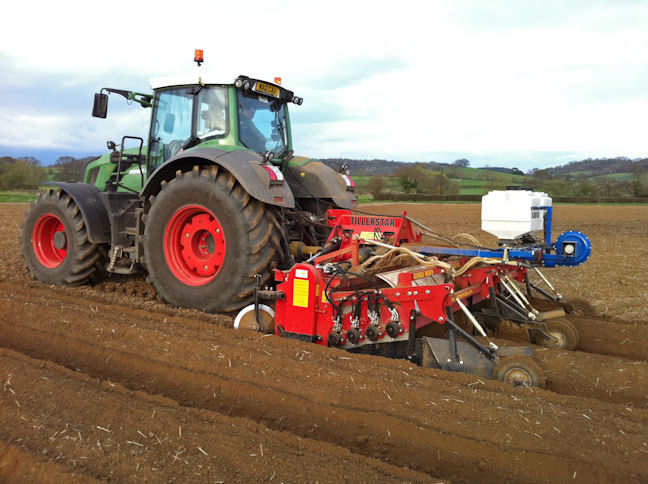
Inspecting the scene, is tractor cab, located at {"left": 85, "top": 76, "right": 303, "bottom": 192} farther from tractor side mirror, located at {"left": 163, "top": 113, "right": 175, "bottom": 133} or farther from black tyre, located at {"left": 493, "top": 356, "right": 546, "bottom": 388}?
black tyre, located at {"left": 493, "top": 356, "right": 546, "bottom": 388}

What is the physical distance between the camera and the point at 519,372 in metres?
3.36

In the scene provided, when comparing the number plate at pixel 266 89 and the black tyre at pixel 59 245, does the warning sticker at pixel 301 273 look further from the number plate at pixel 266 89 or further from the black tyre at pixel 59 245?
the black tyre at pixel 59 245

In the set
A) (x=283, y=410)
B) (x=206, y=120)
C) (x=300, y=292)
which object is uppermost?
(x=206, y=120)

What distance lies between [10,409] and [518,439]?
Answer: 273 centimetres

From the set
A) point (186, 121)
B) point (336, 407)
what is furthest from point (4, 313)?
point (336, 407)

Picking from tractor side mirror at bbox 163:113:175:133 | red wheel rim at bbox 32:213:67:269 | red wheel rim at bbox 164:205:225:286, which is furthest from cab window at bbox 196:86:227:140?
red wheel rim at bbox 32:213:67:269

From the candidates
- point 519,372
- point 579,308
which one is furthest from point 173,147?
point 579,308

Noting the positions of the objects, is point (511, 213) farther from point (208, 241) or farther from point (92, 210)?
point (92, 210)

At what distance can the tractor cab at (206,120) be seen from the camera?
5.39 meters

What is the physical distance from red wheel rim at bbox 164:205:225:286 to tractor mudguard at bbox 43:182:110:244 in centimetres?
147

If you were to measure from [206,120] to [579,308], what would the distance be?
4234mm

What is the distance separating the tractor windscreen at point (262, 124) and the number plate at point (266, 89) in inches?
4.7

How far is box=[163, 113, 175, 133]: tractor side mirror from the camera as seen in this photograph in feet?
19.2

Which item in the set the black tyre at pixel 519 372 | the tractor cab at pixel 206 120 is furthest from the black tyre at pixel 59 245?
the black tyre at pixel 519 372
